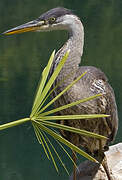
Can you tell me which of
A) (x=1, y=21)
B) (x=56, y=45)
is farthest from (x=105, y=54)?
(x=1, y=21)

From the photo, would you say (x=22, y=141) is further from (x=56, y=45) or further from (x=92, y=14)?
(x=92, y=14)

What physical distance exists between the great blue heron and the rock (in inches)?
12.8

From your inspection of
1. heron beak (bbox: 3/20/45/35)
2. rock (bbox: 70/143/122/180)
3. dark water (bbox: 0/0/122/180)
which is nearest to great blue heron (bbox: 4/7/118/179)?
heron beak (bbox: 3/20/45/35)

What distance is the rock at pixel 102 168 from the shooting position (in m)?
4.05

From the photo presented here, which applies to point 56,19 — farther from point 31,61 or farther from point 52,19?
point 31,61

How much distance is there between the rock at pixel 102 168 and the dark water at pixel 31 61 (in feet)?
4.34

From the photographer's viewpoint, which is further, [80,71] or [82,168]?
[82,168]

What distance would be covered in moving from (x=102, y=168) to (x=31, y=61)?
31.4 ft

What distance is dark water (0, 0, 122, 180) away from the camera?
8000 mm

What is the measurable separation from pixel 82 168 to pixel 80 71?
1147 mm

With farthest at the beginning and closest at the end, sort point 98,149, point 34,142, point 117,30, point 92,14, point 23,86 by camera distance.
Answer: point 92,14 < point 117,30 < point 23,86 < point 34,142 < point 98,149

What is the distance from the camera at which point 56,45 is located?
1420 cm

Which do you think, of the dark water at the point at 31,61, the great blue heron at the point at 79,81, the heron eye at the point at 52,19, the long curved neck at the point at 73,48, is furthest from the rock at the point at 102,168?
the heron eye at the point at 52,19

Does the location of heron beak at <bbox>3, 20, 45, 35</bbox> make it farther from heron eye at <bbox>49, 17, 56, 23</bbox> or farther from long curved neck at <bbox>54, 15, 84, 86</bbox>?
long curved neck at <bbox>54, 15, 84, 86</bbox>
